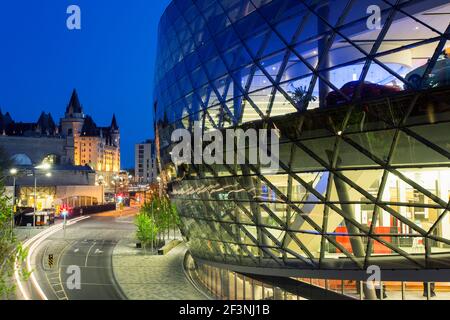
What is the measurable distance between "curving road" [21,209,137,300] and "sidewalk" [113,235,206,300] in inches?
30.5

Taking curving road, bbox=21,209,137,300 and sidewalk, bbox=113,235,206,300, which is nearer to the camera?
sidewalk, bbox=113,235,206,300

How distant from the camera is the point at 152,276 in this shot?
3341 cm

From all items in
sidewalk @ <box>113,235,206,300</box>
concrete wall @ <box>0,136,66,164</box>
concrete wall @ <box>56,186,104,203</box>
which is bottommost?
sidewalk @ <box>113,235,206,300</box>

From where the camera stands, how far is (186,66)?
2808 cm

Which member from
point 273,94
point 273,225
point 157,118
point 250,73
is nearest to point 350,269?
point 273,225

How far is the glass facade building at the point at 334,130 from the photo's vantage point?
16141mm

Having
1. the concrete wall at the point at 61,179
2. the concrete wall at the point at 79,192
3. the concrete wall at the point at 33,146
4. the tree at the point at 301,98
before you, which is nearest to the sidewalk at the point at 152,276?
the tree at the point at 301,98

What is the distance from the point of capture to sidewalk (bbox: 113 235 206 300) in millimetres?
27891

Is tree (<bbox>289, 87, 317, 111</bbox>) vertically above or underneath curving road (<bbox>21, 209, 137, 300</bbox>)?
above

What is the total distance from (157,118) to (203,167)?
38.2 ft

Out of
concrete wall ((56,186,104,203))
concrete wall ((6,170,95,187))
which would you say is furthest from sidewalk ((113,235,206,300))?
concrete wall ((6,170,95,187))

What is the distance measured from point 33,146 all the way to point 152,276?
87.7m

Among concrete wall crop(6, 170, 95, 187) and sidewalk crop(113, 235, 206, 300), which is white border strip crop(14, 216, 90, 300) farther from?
concrete wall crop(6, 170, 95, 187)
